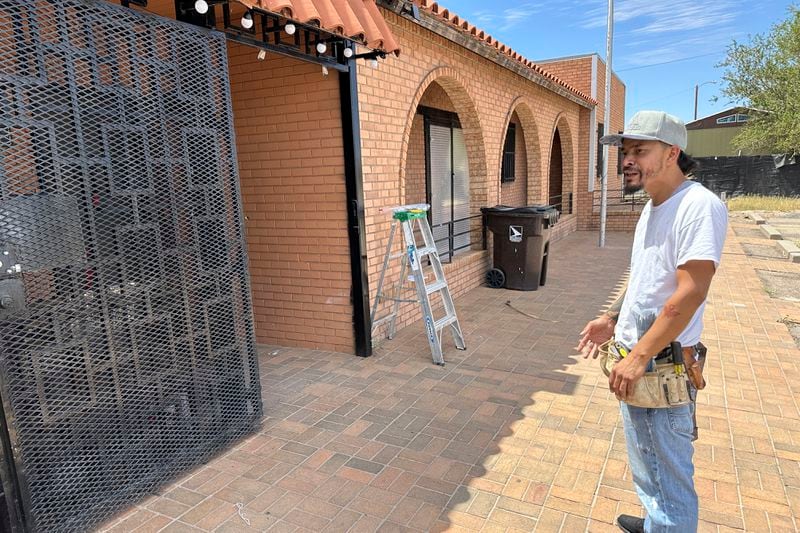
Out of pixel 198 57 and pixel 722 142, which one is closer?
pixel 198 57

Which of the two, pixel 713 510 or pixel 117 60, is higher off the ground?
pixel 117 60

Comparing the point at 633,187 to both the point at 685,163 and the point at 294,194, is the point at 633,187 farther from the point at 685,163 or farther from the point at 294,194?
the point at 294,194

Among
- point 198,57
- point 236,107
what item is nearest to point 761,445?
point 198,57

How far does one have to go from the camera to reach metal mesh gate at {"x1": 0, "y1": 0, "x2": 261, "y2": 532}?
88.4 inches

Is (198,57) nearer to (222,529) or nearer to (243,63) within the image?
(243,63)

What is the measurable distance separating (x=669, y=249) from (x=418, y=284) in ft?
9.60

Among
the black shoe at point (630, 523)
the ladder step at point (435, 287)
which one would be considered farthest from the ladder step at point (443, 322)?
the black shoe at point (630, 523)

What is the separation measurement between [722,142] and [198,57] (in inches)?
2050

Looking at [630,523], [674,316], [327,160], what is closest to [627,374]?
[674,316]

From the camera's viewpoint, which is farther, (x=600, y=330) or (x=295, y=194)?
(x=295, y=194)

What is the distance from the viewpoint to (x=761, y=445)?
3.14 m

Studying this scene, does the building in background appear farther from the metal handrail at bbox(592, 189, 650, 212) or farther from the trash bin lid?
the trash bin lid

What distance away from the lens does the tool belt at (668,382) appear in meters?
1.84

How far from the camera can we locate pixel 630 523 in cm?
238
